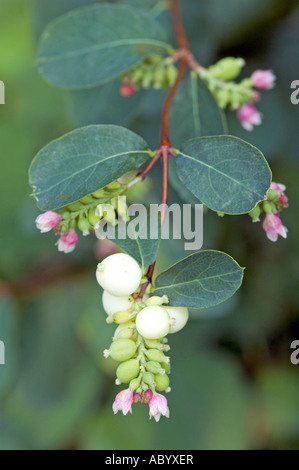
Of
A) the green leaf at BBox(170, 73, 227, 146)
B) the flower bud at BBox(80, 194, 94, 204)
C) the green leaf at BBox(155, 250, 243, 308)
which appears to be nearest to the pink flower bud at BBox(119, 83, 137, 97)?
the green leaf at BBox(170, 73, 227, 146)

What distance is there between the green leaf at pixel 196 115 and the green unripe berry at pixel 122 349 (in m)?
0.52

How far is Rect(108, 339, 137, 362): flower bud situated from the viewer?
72cm

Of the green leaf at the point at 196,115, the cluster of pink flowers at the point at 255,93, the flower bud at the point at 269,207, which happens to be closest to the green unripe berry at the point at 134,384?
the flower bud at the point at 269,207

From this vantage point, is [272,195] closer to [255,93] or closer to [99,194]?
[99,194]

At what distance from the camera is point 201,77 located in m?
1.18

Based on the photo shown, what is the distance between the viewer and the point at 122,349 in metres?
0.73

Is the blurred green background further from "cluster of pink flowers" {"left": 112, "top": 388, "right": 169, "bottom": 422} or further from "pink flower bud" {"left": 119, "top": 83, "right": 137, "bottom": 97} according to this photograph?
"cluster of pink flowers" {"left": 112, "top": 388, "right": 169, "bottom": 422}

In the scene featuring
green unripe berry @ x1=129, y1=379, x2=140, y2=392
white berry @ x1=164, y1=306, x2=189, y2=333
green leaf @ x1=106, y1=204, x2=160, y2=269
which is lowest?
green unripe berry @ x1=129, y1=379, x2=140, y2=392

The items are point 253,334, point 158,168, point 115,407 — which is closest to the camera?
point 115,407

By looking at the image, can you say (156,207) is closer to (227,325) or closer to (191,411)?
(227,325)

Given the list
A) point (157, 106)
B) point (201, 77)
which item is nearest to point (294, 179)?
point (157, 106)

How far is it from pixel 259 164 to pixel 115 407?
0.42 m

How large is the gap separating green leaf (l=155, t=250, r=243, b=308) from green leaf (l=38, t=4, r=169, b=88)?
1.71 ft

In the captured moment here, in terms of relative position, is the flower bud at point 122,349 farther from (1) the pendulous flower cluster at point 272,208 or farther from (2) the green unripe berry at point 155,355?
(1) the pendulous flower cluster at point 272,208
